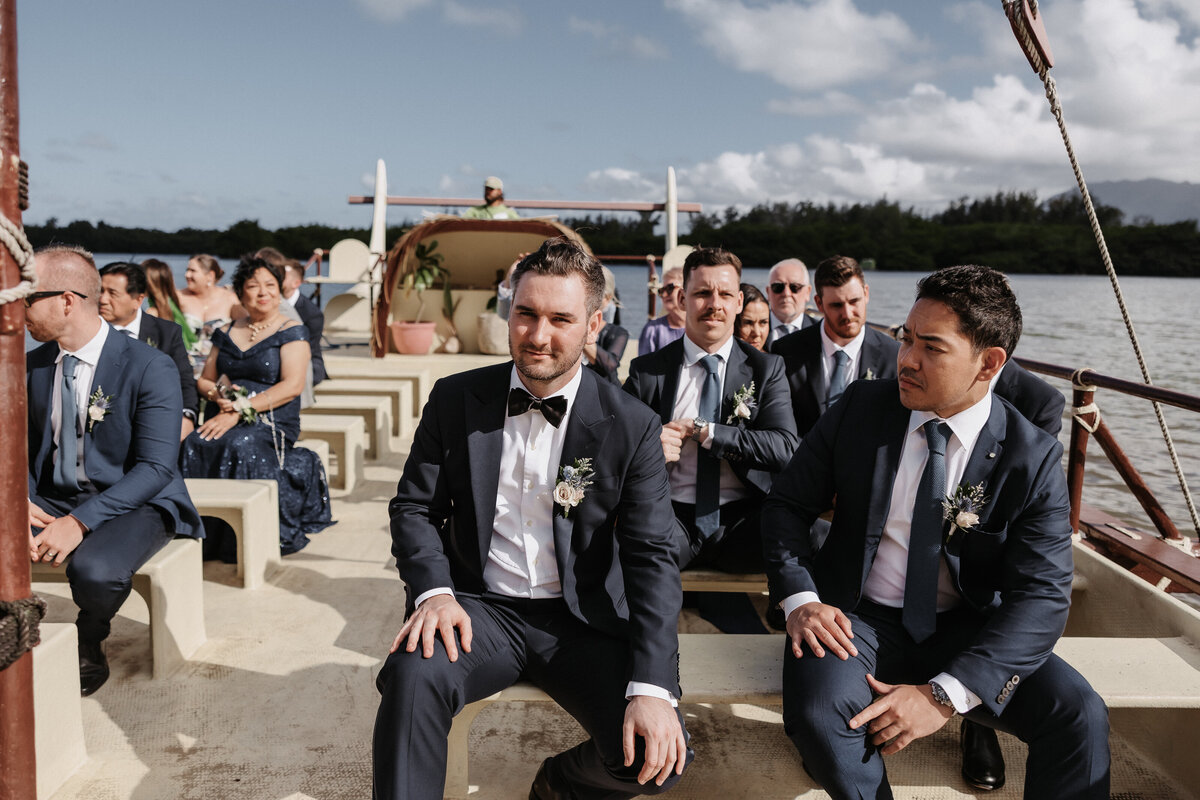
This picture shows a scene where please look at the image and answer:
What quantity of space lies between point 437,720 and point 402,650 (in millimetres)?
200

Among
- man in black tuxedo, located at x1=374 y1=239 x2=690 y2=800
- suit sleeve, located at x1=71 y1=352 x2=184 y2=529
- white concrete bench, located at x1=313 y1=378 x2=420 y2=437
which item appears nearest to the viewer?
man in black tuxedo, located at x1=374 y1=239 x2=690 y2=800

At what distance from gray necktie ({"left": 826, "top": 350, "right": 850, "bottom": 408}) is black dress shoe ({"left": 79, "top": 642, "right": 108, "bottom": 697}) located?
10.5 feet

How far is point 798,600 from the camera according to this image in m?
2.36

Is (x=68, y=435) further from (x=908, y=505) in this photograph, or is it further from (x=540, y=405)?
(x=908, y=505)

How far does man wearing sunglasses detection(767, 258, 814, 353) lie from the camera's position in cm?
546

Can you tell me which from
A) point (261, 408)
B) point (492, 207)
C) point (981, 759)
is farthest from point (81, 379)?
point (492, 207)

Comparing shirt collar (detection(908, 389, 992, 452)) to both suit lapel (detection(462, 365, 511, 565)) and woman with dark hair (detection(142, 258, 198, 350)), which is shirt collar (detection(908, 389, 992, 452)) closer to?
suit lapel (detection(462, 365, 511, 565))

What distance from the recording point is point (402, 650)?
2.14 metres

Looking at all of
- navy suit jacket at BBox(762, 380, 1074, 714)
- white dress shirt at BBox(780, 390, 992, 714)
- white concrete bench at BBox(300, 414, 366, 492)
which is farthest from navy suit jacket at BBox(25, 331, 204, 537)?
white concrete bench at BBox(300, 414, 366, 492)

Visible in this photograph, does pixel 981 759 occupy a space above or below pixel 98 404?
below

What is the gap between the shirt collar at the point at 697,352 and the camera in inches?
138

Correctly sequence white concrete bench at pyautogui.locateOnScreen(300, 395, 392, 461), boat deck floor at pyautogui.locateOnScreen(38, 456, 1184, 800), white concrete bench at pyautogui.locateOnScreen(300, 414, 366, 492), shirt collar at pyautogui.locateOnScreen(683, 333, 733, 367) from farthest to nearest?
white concrete bench at pyautogui.locateOnScreen(300, 395, 392, 461), white concrete bench at pyautogui.locateOnScreen(300, 414, 366, 492), shirt collar at pyautogui.locateOnScreen(683, 333, 733, 367), boat deck floor at pyautogui.locateOnScreen(38, 456, 1184, 800)

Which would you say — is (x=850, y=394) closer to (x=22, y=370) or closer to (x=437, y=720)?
(x=437, y=720)

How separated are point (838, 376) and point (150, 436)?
2947 millimetres
